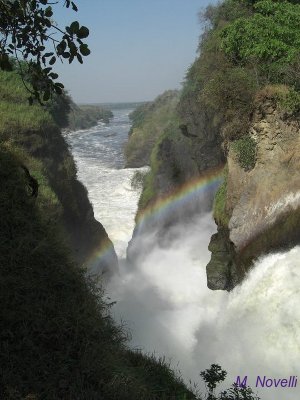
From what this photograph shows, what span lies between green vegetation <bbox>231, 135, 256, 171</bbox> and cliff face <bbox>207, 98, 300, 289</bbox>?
12 cm

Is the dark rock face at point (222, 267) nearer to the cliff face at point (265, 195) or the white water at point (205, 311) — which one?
the cliff face at point (265, 195)

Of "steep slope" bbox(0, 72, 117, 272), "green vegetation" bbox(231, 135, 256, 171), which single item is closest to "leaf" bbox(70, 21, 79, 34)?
"steep slope" bbox(0, 72, 117, 272)

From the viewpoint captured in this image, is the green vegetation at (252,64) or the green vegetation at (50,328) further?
the green vegetation at (252,64)

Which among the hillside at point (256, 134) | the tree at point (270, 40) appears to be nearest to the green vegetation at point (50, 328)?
the hillside at point (256, 134)

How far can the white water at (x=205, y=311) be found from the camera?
10711 mm

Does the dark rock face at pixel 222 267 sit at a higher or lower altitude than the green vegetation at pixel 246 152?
lower

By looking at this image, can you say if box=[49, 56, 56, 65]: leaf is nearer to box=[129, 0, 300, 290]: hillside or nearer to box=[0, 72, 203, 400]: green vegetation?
box=[0, 72, 203, 400]: green vegetation

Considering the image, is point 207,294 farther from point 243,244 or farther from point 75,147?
point 75,147

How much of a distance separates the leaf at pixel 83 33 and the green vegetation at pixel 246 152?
42.1 feet

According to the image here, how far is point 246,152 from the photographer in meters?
15.0

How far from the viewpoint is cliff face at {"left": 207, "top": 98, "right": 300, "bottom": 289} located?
13.5m

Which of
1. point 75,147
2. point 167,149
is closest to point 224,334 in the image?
point 167,149

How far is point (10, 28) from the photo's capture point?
9.76 feet

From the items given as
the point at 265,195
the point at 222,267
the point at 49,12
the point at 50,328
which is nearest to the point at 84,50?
the point at 49,12
